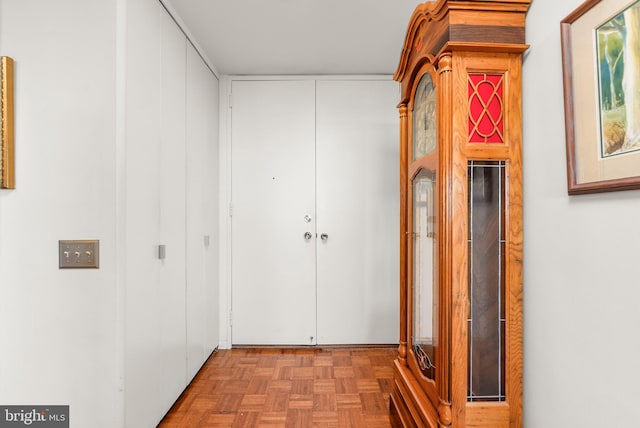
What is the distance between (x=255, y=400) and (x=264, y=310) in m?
0.96

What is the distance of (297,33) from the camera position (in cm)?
249

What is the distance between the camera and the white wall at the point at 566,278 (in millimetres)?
960

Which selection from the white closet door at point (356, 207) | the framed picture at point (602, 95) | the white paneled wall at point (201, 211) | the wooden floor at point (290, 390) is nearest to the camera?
the framed picture at point (602, 95)

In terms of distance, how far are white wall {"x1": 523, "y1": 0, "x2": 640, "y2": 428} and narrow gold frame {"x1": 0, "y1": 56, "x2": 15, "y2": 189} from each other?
6.92 feet

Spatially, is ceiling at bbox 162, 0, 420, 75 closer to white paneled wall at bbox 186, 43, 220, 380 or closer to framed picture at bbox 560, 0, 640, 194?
white paneled wall at bbox 186, 43, 220, 380

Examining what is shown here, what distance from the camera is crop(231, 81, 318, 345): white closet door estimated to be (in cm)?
319

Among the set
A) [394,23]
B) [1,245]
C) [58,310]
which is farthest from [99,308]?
[394,23]

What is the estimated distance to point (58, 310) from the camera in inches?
61.4

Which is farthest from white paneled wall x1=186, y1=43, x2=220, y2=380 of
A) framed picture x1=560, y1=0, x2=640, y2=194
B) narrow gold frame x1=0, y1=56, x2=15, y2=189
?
framed picture x1=560, y1=0, x2=640, y2=194

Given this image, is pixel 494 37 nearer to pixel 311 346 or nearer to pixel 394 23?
pixel 394 23

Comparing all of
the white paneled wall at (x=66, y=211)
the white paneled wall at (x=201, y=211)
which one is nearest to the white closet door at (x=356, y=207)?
the white paneled wall at (x=201, y=211)

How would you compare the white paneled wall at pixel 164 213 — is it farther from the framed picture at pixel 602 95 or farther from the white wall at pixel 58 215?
the framed picture at pixel 602 95

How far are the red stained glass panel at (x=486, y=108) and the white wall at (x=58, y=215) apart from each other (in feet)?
4.96

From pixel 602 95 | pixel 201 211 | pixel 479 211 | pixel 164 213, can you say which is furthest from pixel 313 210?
pixel 602 95
